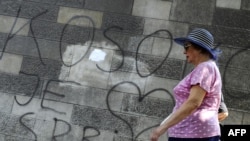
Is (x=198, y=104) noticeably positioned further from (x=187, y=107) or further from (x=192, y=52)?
(x=192, y=52)

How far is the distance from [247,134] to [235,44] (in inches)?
60.9

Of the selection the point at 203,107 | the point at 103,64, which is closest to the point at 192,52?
the point at 203,107

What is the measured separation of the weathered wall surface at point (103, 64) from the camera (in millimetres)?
5020

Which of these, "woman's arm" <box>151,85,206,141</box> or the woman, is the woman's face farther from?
"woman's arm" <box>151,85,206,141</box>

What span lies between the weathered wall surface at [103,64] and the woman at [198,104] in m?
1.85

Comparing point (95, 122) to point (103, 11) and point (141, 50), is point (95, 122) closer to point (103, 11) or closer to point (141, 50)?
point (141, 50)

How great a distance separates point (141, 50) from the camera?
16.8 feet

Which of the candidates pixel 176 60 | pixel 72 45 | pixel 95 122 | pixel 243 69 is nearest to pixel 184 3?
pixel 176 60

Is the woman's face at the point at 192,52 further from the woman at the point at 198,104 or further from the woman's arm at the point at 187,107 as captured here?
the woman's arm at the point at 187,107

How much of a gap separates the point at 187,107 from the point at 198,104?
86mm

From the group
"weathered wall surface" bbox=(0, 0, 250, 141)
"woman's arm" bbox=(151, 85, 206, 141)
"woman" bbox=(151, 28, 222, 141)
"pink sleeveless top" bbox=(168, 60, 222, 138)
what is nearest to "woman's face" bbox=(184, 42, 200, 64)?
"woman" bbox=(151, 28, 222, 141)

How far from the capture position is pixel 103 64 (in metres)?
5.18

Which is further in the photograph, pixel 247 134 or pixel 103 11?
pixel 103 11

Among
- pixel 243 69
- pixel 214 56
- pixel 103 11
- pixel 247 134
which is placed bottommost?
pixel 247 134
